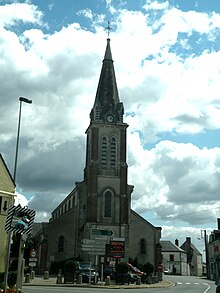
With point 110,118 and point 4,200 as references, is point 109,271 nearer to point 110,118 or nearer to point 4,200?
point 4,200

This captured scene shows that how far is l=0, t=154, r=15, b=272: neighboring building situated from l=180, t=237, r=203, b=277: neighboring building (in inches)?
3397

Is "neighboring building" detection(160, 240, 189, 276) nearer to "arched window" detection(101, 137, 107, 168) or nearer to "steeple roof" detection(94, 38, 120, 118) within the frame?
"arched window" detection(101, 137, 107, 168)

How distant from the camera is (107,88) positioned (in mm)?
→ 65625

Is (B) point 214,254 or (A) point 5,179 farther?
(B) point 214,254

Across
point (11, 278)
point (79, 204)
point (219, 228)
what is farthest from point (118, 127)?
point (11, 278)

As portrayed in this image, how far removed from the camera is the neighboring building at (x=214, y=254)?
7181 centimetres

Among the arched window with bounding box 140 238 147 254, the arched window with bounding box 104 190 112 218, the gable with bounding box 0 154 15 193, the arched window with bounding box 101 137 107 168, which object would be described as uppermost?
the arched window with bounding box 101 137 107 168

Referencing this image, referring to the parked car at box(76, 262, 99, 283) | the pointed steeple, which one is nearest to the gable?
the parked car at box(76, 262, 99, 283)

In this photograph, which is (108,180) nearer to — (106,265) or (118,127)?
(118,127)

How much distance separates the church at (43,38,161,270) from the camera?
5881 cm

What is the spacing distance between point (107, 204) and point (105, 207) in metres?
0.50

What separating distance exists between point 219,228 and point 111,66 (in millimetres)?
35850

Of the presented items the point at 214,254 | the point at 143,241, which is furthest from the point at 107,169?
the point at 214,254

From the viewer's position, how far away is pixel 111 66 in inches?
2653
